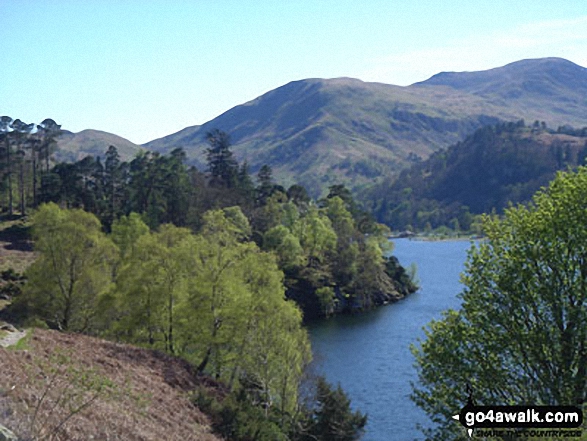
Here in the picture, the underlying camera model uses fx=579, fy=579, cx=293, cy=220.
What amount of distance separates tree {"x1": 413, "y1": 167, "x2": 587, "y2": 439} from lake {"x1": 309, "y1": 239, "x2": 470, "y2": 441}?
2711 mm

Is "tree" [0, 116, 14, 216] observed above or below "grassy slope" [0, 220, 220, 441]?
above

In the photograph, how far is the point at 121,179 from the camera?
115 metres

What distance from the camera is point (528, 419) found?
1797cm

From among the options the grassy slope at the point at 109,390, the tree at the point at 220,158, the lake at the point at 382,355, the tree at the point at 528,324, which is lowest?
the lake at the point at 382,355

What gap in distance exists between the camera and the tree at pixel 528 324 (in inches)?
816

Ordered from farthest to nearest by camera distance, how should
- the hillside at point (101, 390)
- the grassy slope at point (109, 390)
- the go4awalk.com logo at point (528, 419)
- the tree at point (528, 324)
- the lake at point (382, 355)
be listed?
the lake at point (382, 355)
the tree at point (528, 324)
the grassy slope at point (109, 390)
the hillside at point (101, 390)
the go4awalk.com logo at point (528, 419)

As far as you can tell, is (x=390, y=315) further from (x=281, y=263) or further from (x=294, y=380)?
(x=294, y=380)

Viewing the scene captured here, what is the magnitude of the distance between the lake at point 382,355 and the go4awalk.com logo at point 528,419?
5.91 m

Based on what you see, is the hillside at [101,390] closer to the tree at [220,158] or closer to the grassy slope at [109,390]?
the grassy slope at [109,390]

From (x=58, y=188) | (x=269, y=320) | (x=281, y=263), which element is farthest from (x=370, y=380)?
(x=58, y=188)

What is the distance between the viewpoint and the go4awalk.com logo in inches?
685

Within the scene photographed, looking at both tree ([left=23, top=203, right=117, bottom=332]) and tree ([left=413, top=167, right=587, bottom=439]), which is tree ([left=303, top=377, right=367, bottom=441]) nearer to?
tree ([left=413, top=167, right=587, bottom=439])

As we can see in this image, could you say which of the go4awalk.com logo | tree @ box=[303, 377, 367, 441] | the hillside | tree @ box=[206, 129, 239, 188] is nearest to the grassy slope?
the hillside

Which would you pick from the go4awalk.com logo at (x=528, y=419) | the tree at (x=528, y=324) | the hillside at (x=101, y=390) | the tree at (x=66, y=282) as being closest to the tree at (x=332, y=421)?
the hillside at (x=101, y=390)
